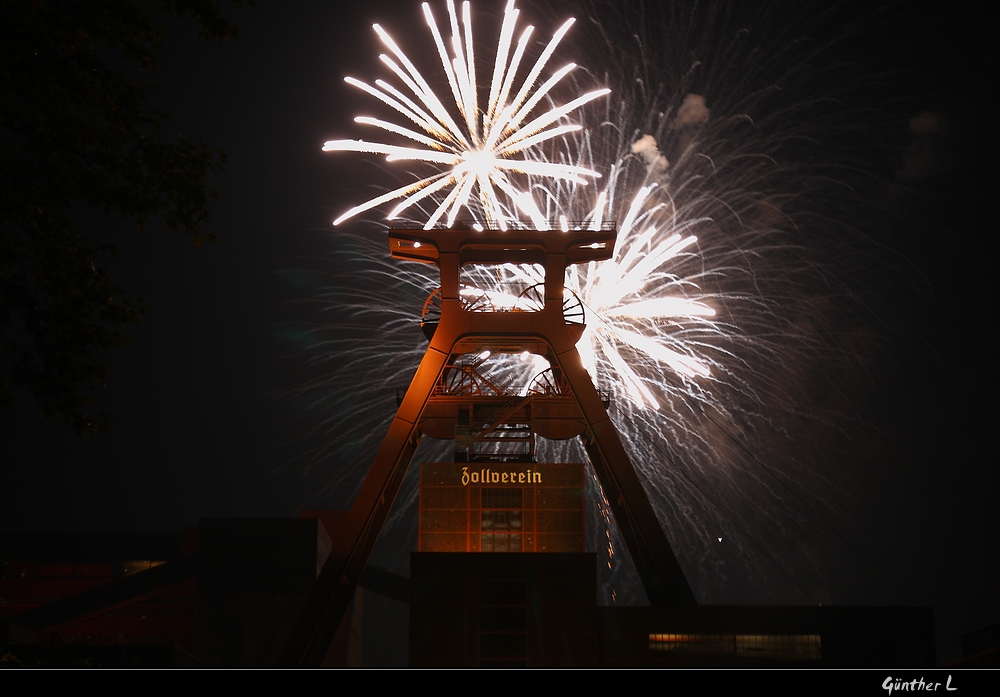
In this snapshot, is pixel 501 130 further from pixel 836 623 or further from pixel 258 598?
pixel 258 598

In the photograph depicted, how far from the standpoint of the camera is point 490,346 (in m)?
44.8

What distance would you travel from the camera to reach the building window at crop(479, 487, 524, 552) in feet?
135

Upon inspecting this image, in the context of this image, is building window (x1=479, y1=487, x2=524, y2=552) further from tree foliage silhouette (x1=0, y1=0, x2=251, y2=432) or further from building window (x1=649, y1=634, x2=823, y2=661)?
tree foliage silhouette (x1=0, y1=0, x2=251, y2=432)

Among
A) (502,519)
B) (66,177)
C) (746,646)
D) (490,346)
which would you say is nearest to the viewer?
(66,177)

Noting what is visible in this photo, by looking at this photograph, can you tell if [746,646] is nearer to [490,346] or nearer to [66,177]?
[490,346]

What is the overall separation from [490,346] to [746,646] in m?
16.6

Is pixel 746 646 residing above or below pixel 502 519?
below

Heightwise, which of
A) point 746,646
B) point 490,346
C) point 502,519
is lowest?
point 746,646

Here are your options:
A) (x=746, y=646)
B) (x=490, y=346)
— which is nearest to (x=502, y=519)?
(x=490, y=346)

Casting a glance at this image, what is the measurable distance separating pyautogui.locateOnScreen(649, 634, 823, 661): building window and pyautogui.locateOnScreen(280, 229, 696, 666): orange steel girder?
14.0ft

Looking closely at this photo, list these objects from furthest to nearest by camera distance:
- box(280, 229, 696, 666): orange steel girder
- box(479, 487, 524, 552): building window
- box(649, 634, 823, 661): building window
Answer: box(280, 229, 696, 666): orange steel girder → box(479, 487, 524, 552): building window → box(649, 634, 823, 661): building window

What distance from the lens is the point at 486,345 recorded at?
1751 inches

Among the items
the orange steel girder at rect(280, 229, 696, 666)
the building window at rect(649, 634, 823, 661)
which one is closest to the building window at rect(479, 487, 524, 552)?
the orange steel girder at rect(280, 229, 696, 666)

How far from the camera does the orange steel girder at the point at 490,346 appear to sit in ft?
136
